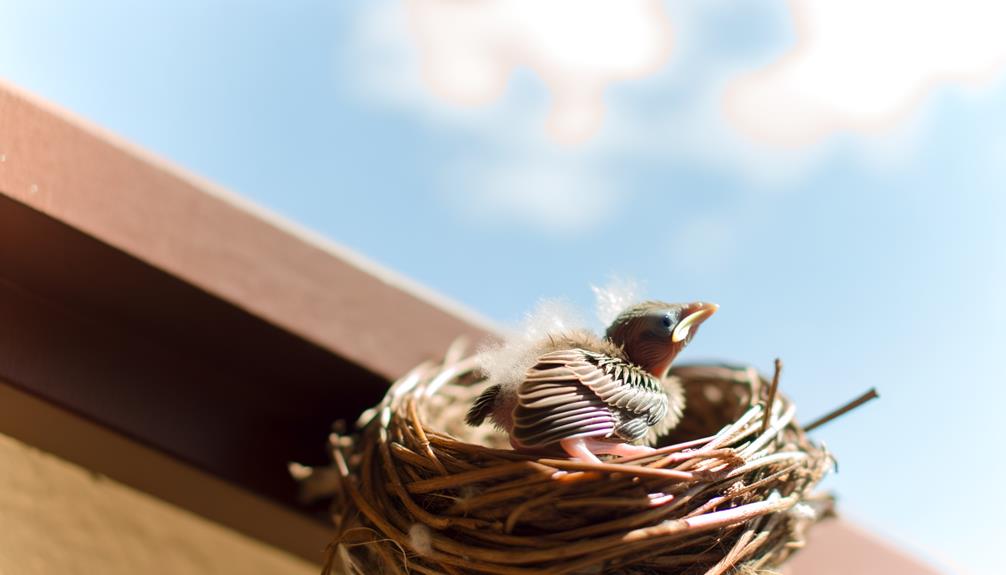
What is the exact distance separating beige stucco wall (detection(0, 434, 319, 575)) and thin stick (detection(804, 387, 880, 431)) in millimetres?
656

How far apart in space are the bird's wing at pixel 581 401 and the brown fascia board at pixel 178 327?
1.37ft

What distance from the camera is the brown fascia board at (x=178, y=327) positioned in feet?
2.67

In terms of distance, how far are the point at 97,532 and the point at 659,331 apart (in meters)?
0.69

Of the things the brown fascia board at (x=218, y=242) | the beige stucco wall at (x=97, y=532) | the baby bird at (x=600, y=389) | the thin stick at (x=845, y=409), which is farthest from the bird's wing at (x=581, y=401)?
the beige stucco wall at (x=97, y=532)

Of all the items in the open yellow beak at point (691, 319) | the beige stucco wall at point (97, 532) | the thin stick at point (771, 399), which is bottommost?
the beige stucco wall at point (97, 532)

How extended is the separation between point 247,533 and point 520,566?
1.95 feet

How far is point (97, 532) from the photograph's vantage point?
0.93m

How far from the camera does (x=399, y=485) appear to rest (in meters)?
0.60

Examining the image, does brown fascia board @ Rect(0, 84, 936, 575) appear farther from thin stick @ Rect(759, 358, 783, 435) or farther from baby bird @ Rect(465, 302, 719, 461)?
thin stick @ Rect(759, 358, 783, 435)

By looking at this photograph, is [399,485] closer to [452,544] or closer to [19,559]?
[452,544]

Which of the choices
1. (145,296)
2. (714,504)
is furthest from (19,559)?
(714,504)

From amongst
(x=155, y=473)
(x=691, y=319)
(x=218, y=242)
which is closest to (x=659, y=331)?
(x=691, y=319)

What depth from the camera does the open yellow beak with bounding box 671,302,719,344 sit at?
0.68 meters

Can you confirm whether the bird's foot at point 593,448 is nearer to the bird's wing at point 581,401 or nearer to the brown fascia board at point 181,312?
the bird's wing at point 581,401
